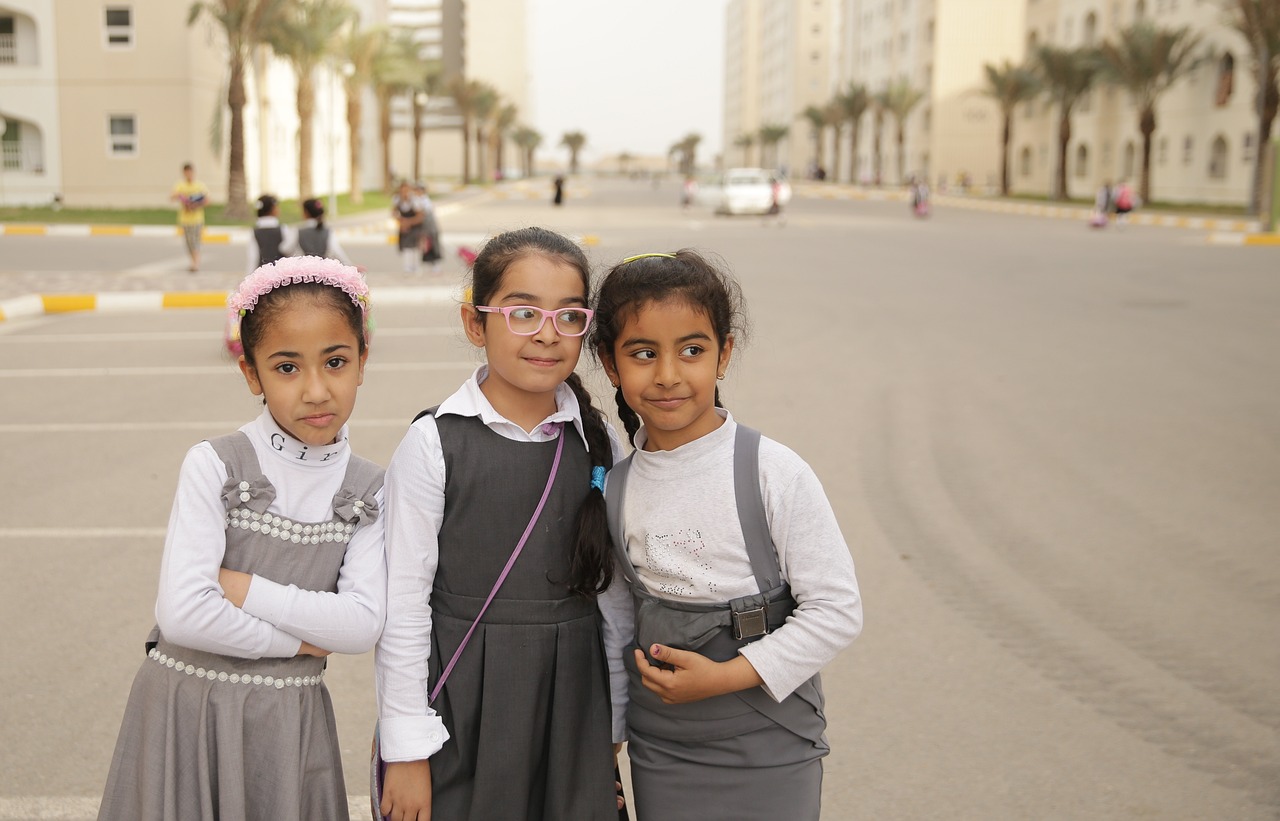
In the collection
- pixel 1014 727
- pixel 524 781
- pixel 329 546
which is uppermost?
pixel 329 546

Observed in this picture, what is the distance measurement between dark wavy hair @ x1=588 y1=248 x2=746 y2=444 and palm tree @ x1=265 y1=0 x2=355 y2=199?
31.0 m

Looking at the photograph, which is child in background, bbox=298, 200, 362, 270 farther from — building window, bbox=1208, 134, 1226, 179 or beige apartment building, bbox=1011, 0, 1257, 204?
building window, bbox=1208, 134, 1226, 179

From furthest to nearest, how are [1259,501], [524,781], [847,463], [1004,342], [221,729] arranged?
1. [1004,342]
2. [847,463]
3. [1259,501]
4. [524,781]
5. [221,729]

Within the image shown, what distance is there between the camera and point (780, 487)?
6.95ft

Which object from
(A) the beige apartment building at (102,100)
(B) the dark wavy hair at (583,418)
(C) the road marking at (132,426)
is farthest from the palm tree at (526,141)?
(B) the dark wavy hair at (583,418)

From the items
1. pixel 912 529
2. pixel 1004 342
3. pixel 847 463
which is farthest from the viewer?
pixel 1004 342

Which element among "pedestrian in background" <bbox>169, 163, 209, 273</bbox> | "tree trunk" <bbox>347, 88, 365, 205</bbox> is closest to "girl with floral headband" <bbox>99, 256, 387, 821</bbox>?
"pedestrian in background" <bbox>169, 163, 209, 273</bbox>

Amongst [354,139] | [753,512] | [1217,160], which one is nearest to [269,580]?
[753,512]

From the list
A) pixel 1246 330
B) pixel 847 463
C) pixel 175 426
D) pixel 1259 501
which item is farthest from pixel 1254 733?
pixel 1246 330

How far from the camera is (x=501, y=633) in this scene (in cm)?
221

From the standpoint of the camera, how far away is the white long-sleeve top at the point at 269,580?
2020 mm

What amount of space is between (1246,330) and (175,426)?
10.2 meters

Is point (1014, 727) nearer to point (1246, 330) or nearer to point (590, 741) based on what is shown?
point (590, 741)

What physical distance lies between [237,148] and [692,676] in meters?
30.0
